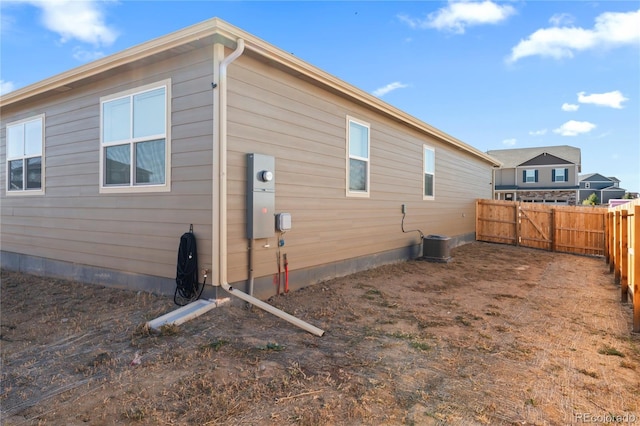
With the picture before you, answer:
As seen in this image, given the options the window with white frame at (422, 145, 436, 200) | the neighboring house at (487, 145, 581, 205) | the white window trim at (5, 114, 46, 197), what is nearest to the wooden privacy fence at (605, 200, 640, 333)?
the window with white frame at (422, 145, 436, 200)

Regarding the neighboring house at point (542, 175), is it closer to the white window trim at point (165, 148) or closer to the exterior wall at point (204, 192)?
the exterior wall at point (204, 192)

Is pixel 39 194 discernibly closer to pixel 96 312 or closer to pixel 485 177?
pixel 96 312

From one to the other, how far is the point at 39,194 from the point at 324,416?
7.13 meters

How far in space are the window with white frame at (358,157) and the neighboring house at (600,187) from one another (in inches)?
1820

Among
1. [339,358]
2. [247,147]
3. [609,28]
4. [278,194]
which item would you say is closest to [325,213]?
[278,194]

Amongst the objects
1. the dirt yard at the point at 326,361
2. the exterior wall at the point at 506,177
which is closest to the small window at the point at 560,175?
the exterior wall at the point at 506,177

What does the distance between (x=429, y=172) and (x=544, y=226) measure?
214 inches

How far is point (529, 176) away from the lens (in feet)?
105

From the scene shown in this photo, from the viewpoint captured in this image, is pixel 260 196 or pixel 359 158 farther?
pixel 359 158

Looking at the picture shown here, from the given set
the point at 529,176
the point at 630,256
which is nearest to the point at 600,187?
the point at 529,176

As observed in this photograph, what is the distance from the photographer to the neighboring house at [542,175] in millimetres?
30547

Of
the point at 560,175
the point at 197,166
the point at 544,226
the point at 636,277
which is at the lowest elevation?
the point at 636,277

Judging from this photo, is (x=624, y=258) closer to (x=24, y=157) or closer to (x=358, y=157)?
(x=358, y=157)

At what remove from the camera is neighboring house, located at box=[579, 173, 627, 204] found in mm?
42062
